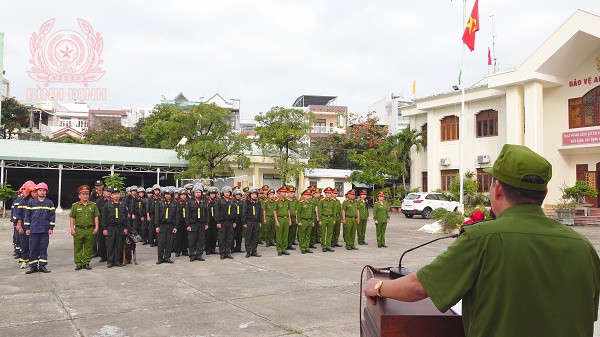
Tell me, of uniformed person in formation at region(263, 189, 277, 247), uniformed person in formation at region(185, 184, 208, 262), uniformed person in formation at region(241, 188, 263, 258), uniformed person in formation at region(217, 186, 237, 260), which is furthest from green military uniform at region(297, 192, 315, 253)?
uniformed person in formation at region(185, 184, 208, 262)

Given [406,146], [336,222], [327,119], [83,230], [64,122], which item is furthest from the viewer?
[64,122]

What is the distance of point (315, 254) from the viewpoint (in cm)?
1189

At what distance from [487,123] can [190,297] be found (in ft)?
78.1

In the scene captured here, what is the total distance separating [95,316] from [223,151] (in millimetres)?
22680

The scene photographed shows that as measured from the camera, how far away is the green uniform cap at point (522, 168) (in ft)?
6.10

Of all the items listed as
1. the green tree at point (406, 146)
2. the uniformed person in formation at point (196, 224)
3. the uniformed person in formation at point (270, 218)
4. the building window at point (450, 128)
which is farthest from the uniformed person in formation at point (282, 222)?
the green tree at point (406, 146)

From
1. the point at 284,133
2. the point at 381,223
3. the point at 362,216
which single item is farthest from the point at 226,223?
the point at 284,133

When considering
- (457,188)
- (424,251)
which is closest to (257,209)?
(424,251)

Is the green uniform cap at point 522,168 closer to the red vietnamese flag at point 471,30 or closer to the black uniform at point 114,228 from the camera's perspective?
the black uniform at point 114,228

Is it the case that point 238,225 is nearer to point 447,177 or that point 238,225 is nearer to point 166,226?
point 166,226

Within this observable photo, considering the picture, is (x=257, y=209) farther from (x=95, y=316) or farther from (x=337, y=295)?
(x=95, y=316)

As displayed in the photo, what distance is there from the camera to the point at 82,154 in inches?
1131

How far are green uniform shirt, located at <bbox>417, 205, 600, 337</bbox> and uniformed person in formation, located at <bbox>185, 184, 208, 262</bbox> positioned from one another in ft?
31.1

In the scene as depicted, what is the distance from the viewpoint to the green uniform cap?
73.2 inches
